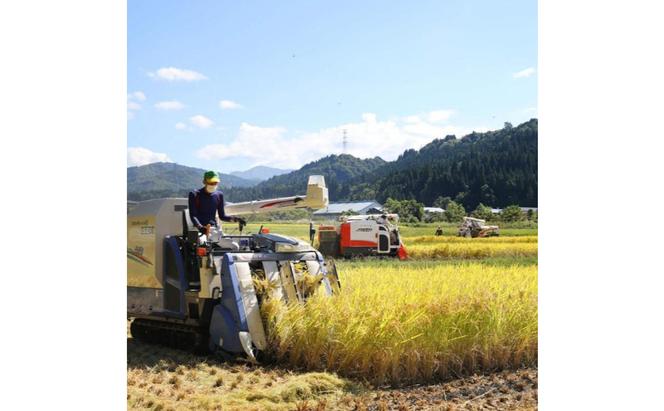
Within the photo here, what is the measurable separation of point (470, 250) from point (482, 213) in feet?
10.2

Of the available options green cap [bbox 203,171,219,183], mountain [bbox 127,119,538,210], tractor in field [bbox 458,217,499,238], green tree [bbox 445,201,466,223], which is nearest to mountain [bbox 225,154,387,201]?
mountain [bbox 127,119,538,210]

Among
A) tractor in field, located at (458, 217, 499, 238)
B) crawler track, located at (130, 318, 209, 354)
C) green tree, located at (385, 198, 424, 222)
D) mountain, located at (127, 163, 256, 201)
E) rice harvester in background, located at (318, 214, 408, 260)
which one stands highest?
mountain, located at (127, 163, 256, 201)

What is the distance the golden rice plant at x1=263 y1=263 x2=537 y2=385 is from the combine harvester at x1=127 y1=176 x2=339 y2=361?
27 cm

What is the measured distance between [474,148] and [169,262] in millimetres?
3280

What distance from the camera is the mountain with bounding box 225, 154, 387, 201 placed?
7.53 m

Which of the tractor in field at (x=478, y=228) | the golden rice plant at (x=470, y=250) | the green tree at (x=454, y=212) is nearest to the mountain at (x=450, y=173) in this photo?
the green tree at (x=454, y=212)

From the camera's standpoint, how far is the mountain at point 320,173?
7.53 meters

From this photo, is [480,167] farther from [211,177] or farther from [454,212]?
[211,177]

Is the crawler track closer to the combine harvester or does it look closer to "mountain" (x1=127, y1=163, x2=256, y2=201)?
the combine harvester

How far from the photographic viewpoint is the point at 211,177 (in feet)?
23.9

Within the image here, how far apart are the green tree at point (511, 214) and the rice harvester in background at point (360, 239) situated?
11.6m

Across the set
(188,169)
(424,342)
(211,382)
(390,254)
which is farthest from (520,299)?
(390,254)

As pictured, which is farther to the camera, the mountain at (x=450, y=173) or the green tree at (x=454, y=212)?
the green tree at (x=454, y=212)

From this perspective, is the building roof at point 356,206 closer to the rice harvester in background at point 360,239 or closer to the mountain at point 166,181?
the mountain at point 166,181
